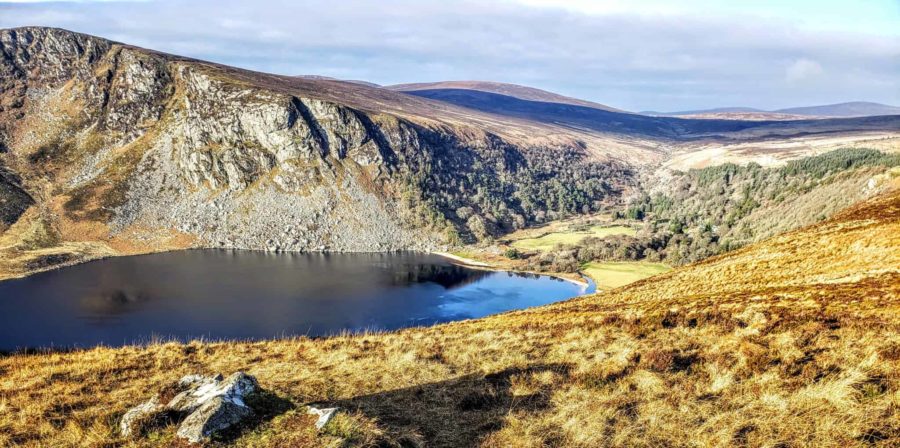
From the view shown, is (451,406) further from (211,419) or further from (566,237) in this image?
(566,237)

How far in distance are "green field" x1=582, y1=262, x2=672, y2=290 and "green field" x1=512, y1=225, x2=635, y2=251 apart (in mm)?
22605

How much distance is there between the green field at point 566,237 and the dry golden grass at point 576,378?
407 feet

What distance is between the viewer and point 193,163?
147 m

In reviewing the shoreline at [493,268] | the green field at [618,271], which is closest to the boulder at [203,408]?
the green field at [618,271]

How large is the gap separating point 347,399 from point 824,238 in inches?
1444

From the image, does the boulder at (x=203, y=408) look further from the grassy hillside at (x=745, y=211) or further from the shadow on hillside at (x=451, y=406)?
the grassy hillside at (x=745, y=211)

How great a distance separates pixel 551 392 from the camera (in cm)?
1484

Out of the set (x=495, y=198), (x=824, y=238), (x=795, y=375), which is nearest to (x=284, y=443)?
(x=795, y=375)

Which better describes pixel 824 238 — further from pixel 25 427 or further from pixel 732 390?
pixel 25 427

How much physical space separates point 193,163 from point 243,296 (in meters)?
77.4

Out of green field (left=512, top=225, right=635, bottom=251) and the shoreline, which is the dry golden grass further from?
green field (left=512, top=225, right=635, bottom=251)

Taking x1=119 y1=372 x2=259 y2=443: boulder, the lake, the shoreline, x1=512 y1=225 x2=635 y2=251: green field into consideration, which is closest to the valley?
x1=119 y1=372 x2=259 y2=443: boulder

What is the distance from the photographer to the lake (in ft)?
242

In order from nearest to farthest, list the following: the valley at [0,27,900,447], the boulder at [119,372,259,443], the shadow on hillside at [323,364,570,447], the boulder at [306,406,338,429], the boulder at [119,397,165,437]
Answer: the boulder at [119,372,259,443] → the boulder at [306,406,338,429] → the boulder at [119,397,165,437] → the shadow on hillside at [323,364,570,447] → the valley at [0,27,900,447]
